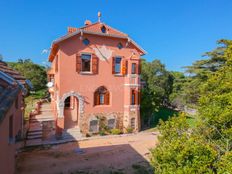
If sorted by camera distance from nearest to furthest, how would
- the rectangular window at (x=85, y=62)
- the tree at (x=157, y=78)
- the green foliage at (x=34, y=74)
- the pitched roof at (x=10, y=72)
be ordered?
the pitched roof at (x=10, y=72) → the rectangular window at (x=85, y=62) → the tree at (x=157, y=78) → the green foliage at (x=34, y=74)

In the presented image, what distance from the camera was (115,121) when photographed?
19016mm

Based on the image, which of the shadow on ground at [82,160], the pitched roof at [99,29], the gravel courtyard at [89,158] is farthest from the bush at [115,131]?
the pitched roof at [99,29]

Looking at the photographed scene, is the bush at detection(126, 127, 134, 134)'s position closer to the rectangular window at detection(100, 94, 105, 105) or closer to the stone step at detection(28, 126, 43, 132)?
the rectangular window at detection(100, 94, 105, 105)

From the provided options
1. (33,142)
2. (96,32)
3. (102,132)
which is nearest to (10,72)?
(33,142)

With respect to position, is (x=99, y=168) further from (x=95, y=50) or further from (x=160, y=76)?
(x=160, y=76)

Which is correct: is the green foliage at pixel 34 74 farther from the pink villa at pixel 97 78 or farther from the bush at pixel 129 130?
the bush at pixel 129 130

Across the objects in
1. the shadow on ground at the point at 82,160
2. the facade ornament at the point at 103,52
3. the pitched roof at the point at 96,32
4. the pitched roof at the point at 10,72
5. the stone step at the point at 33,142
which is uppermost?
the pitched roof at the point at 96,32

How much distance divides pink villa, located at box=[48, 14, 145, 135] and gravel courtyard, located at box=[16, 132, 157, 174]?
8.95 ft

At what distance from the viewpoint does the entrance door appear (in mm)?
18347

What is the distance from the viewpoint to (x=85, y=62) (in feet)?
58.7

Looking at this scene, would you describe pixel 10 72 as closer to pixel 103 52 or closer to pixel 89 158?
pixel 89 158

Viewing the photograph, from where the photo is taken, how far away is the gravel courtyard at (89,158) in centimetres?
1078

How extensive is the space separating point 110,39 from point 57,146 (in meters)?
11.6

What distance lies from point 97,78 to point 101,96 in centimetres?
199
